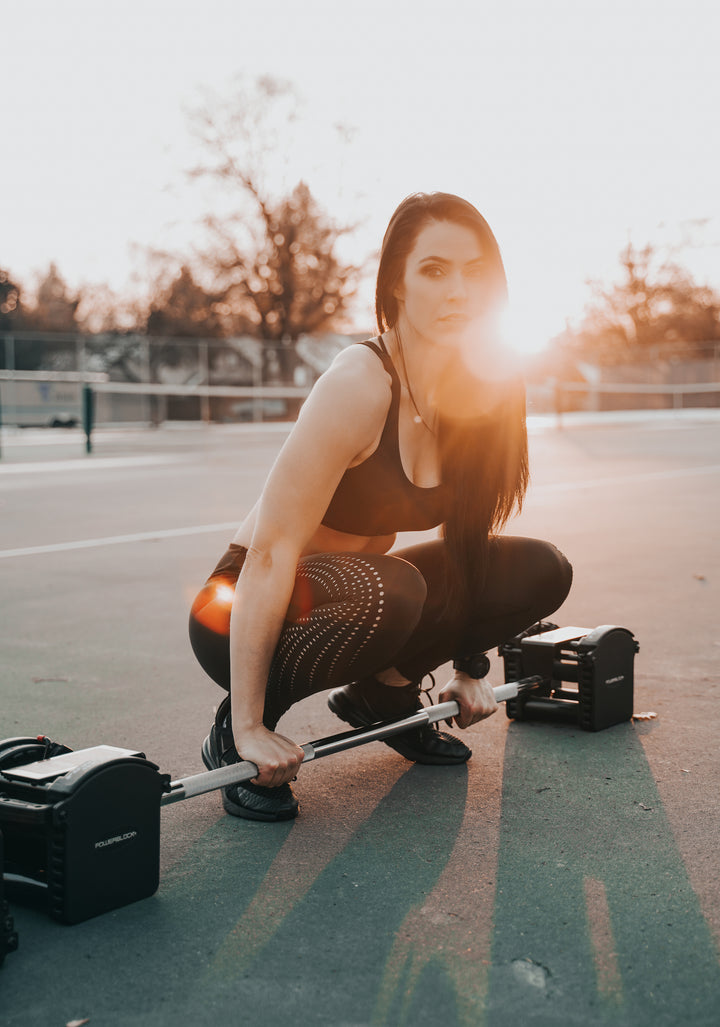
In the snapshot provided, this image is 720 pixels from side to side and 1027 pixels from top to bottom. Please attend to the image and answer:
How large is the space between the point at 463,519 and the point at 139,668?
5.83 feet

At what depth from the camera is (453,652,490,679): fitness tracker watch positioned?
9.80 feet

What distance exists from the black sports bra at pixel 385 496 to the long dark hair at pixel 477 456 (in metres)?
0.07

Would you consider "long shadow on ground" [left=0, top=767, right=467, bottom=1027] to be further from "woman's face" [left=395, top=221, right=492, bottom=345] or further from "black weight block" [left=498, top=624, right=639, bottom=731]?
"woman's face" [left=395, top=221, right=492, bottom=345]

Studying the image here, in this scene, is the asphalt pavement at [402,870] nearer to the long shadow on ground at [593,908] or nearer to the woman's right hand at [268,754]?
the long shadow on ground at [593,908]

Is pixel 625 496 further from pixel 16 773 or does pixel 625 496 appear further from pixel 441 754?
pixel 16 773

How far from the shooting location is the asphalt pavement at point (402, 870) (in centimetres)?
178

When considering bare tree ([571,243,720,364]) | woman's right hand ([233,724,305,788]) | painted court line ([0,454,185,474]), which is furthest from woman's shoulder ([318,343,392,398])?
→ bare tree ([571,243,720,364])

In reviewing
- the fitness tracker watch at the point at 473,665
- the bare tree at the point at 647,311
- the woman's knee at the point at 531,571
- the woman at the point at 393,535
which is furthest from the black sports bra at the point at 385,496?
the bare tree at the point at 647,311

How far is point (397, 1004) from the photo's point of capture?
68.9 inches

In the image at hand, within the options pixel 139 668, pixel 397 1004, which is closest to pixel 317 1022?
pixel 397 1004

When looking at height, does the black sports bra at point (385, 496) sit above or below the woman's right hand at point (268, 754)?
above

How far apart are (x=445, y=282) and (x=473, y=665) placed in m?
1.04

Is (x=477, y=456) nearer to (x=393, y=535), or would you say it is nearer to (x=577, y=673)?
(x=393, y=535)

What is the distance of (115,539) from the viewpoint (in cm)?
752
